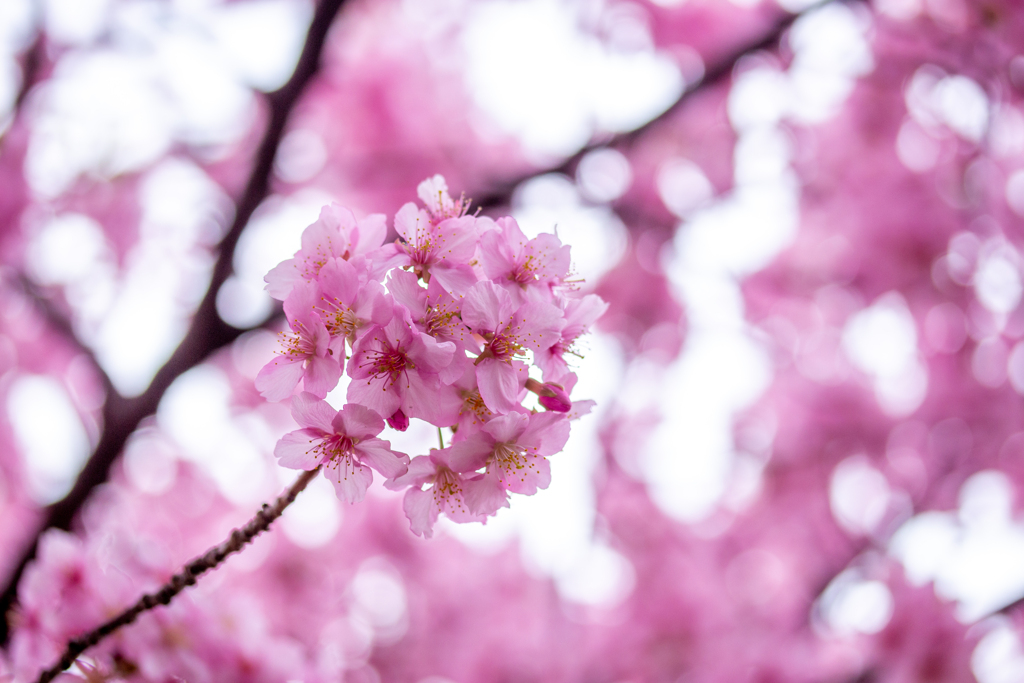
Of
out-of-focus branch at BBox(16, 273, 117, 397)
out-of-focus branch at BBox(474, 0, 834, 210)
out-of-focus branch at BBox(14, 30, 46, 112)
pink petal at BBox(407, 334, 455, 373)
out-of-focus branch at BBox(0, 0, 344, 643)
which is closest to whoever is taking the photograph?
pink petal at BBox(407, 334, 455, 373)

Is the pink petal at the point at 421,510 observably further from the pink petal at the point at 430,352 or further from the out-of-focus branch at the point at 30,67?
the out-of-focus branch at the point at 30,67

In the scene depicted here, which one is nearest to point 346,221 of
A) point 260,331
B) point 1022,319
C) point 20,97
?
point 260,331

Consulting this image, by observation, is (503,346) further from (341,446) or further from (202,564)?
(202,564)

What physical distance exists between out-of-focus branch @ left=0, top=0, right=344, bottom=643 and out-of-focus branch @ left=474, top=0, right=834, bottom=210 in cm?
77

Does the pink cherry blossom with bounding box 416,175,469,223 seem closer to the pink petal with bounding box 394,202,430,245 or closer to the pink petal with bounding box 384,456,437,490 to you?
the pink petal with bounding box 394,202,430,245

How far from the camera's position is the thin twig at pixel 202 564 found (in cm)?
93

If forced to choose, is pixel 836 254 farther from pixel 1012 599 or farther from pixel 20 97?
pixel 20 97

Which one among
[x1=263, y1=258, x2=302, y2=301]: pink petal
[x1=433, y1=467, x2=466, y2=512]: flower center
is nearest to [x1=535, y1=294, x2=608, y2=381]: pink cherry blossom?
[x1=433, y1=467, x2=466, y2=512]: flower center

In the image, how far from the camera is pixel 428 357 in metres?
0.87

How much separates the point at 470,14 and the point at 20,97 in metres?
2.81

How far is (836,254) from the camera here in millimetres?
4359

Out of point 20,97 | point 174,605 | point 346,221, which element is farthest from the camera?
point 20,97

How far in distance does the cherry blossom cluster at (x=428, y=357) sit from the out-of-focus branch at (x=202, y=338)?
4.92 ft

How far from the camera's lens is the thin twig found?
0.93 m
